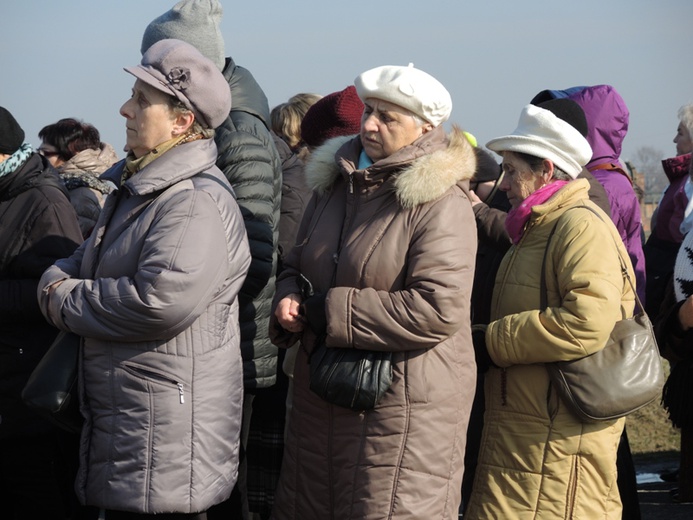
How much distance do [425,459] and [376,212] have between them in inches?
32.9

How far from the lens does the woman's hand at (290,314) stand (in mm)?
3535

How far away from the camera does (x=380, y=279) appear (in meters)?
3.42

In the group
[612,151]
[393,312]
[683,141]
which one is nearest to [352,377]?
[393,312]

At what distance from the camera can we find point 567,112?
177 inches

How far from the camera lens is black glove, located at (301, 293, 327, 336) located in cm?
343

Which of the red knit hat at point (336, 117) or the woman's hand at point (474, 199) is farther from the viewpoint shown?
the red knit hat at point (336, 117)

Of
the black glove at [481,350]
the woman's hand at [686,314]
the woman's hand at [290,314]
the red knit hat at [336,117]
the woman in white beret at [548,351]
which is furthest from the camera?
the red knit hat at [336,117]

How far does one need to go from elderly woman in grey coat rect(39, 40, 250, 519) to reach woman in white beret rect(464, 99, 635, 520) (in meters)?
1.02

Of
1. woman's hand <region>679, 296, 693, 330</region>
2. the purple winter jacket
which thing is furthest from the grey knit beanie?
woman's hand <region>679, 296, 693, 330</region>

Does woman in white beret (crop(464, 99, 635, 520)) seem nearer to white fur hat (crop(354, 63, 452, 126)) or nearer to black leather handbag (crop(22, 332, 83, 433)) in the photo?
white fur hat (crop(354, 63, 452, 126))

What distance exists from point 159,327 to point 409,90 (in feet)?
3.77

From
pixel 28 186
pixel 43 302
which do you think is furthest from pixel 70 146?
pixel 43 302

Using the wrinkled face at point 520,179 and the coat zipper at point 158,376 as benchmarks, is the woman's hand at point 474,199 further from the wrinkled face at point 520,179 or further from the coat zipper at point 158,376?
the coat zipper at point 158,376

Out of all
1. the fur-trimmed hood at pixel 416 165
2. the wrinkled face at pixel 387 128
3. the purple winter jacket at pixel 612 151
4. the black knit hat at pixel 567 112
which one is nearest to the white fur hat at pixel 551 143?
the black knit hat at pixel 567 112
